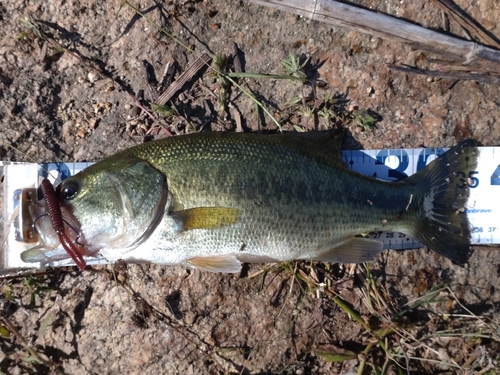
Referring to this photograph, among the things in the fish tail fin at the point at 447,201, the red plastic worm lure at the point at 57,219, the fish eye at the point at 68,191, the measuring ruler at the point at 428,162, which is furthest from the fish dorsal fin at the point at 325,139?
the red plastic worm lure at the point at 57,219

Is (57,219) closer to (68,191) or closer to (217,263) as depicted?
(68,191)

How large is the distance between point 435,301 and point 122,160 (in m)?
2.96

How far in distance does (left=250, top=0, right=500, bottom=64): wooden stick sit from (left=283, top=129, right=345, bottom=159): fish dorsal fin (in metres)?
0.97

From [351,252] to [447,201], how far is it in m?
0.98

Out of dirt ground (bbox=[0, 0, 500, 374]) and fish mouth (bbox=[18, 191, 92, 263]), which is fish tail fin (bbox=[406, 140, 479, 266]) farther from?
fish mouth (bbox=[18, 191, 92, 263])

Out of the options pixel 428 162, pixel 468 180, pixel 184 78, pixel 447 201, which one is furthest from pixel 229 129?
pixel 468 180

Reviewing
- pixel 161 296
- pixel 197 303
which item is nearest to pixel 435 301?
pixel 197 303

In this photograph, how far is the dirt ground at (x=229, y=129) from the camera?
135 inches

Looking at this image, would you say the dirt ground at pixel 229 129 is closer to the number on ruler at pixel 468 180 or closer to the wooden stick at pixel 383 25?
the wooden stick at pixel 383 25

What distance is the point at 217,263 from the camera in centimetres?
295

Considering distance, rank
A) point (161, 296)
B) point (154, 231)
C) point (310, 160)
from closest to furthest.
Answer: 1. point (154, 231)
2. point (310, 160)
3. point (161, 296)

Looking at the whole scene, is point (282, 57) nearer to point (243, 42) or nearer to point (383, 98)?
point (243, 42)

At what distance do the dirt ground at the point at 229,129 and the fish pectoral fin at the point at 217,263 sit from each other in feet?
1.82

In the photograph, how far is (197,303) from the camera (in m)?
3.46
